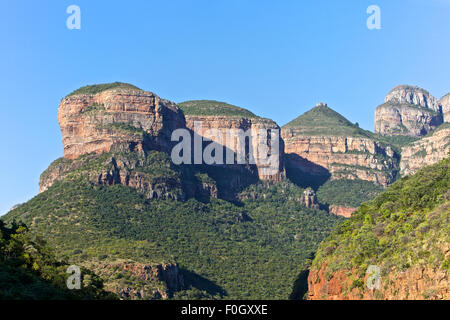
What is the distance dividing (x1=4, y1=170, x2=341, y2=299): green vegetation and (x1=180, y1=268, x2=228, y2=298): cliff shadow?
243 mm

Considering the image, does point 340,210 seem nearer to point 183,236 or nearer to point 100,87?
point 183,236

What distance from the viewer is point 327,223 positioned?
18062 cm

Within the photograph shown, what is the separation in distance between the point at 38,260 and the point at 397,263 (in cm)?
3418

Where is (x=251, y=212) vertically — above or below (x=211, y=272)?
above

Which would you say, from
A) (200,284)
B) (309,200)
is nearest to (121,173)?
(200,284)

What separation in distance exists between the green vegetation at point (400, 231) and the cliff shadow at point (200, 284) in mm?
28905

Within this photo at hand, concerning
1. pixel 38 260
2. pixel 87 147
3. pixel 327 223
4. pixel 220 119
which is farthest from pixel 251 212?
pixel 38 260

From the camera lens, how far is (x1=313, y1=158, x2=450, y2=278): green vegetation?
66.0 m

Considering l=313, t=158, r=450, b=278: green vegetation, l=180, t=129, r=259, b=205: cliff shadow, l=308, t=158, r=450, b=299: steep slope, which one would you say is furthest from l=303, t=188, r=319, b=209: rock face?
l=308, t=158, r=450, b=299: steep slope

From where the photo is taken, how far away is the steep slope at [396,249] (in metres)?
63.1

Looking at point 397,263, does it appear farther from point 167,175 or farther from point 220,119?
point 220,119

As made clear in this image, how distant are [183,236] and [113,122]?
31.3 m
